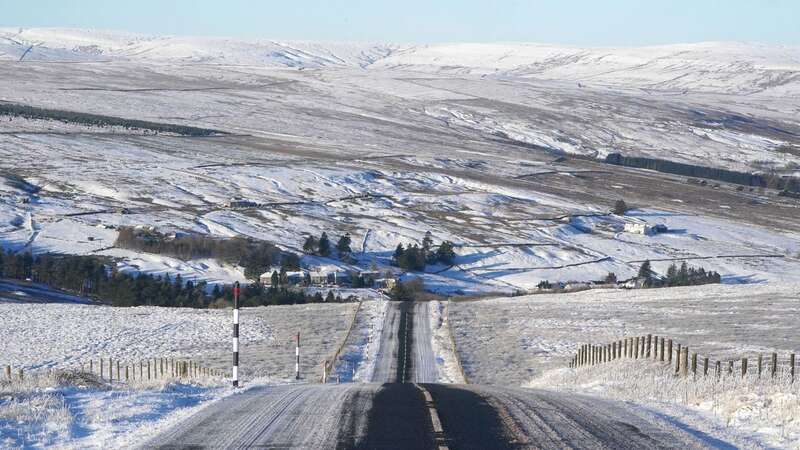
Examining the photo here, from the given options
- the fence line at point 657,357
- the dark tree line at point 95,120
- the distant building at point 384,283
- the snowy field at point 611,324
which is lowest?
the distant building at point 384,283

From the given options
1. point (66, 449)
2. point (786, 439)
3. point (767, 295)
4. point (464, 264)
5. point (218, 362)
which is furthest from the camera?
point (464, 264)

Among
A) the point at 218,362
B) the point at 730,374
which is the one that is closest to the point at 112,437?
the point at 730,374

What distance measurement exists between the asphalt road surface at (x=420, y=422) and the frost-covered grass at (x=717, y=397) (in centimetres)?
66

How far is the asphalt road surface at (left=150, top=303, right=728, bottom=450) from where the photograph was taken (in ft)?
32.5

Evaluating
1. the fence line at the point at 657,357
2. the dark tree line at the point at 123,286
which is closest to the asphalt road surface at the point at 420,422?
the fence line at the point at 657,357

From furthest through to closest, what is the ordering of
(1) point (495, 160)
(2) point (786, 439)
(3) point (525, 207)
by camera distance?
(1) point (495, 160)
(3) point (525, 207)
(2) point (786, 439)

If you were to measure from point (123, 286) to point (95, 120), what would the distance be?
94287 millimetres

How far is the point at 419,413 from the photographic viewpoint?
38.8 ft

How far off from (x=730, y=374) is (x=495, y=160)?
377ft

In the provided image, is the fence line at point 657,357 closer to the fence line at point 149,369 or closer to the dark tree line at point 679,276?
the fence line at point 149,369

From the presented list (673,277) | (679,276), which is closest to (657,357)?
(679,276)

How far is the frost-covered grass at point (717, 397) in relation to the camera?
11.9m

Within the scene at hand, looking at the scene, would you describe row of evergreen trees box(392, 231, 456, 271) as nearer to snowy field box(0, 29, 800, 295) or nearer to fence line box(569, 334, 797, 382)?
snowy field box(0, 29, 800, 295)

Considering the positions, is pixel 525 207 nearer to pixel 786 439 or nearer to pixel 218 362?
pixel 218 362
